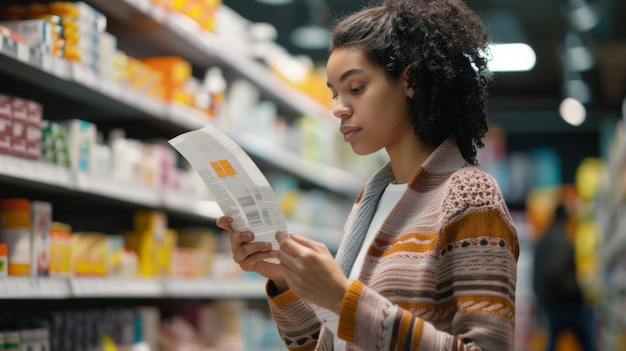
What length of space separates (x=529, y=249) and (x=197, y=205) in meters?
8.24

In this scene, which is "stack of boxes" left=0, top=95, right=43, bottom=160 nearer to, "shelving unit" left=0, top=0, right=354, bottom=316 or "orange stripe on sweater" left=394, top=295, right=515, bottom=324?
"shelving unit" left=0, top=0, right=354, bottom=316

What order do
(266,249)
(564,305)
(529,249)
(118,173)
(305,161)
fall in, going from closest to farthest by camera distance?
(266,249) → (118,173) → (305,161) → (564,305) → (529,249)

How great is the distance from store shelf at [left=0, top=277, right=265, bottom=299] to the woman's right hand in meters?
0.98

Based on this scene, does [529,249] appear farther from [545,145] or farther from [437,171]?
[437,171]

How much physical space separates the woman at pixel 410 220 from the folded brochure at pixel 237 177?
10cm

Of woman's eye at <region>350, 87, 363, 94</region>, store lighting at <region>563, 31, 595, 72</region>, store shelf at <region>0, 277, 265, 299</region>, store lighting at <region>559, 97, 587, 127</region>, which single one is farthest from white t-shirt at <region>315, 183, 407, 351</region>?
store lighting at <region>559, 97, 587, 127</region>

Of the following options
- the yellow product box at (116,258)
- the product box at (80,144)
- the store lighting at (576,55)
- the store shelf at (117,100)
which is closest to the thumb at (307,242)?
the store shelf at (117,100)

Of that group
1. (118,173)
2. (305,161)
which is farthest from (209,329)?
(305,161)

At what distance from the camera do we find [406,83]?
1.83 metres

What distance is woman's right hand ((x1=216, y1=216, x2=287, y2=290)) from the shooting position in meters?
1.90

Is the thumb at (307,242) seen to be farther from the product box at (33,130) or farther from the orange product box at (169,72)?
the orange product box at (169,72)

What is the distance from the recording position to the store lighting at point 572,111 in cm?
1230

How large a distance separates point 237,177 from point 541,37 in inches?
334

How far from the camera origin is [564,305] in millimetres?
8680
